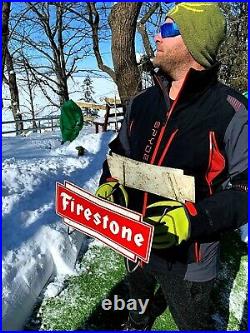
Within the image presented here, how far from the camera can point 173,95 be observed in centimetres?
188

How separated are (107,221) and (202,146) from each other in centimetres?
66

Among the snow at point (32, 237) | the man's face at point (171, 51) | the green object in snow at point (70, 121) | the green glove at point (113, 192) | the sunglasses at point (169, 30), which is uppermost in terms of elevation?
the sunglasses at point (169, 30)

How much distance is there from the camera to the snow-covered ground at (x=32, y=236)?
2783 millimetres

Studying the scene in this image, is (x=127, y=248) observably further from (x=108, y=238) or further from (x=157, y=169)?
(x=157, y=169)

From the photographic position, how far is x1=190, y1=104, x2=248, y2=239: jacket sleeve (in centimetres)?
156

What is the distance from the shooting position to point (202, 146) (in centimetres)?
173

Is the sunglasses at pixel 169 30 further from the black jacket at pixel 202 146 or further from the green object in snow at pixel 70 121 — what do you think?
the green object in snow at pixel 70 121

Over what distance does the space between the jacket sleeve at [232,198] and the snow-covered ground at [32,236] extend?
1.84 m

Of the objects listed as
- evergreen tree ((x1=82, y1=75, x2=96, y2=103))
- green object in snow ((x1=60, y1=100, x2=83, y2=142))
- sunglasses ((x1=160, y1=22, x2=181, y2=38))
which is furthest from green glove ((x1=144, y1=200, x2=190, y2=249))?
evergreen tree ((x1=82, y1=75, x2=96, y2=103))

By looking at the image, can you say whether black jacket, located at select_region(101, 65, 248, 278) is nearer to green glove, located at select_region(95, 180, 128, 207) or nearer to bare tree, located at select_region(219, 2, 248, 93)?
green glove, located at select_region(95, 180, 128, 207)

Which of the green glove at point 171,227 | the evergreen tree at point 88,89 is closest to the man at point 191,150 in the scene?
the green glove at point 171,227

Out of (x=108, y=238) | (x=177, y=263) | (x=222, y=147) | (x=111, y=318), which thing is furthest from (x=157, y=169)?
(x=111, y=318)

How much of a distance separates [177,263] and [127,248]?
2.12ft

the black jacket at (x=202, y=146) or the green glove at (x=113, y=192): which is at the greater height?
the black jacket at (x=202, y=146)
